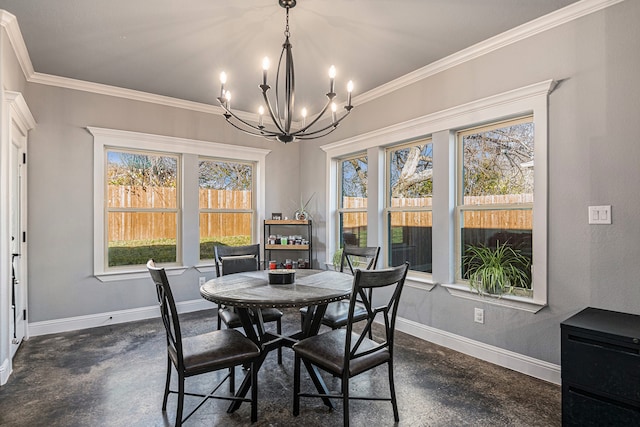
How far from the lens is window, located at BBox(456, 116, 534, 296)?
2887 mm

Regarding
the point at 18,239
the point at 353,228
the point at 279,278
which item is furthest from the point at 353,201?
the point at 18,239

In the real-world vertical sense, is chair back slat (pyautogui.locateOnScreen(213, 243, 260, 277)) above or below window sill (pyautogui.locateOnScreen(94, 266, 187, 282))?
above

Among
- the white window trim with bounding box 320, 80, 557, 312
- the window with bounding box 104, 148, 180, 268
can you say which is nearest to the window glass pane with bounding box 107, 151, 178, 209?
the window with bounding box 104, 148, 180, 268

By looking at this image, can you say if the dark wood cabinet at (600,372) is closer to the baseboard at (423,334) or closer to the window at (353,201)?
the baseboard at (423,334)

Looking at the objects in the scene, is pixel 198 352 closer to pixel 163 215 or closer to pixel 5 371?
pixel 5 371

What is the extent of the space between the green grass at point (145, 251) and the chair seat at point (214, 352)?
8.40 feet

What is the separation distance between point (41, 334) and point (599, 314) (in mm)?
4905

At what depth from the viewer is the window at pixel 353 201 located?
4.48m

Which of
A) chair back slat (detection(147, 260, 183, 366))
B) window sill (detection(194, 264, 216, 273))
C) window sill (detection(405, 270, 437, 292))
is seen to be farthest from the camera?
window sill (detection(194, 264, 216, 273))

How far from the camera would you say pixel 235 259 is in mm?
3348

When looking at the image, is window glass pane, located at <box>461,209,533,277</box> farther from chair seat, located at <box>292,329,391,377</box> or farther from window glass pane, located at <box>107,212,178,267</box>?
window glass pane, located at <box>107,212,178,267</box>

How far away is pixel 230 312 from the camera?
2.90 m

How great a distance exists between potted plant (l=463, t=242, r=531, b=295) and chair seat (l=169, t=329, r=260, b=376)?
1.92m

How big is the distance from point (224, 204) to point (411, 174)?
261 centimetres
